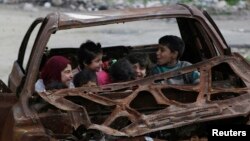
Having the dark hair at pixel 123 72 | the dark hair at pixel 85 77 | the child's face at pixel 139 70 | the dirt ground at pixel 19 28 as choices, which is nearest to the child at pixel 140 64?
the child's face at pixel 139 70

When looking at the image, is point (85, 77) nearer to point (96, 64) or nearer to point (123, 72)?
point (123, 72)

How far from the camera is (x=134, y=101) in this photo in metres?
4.72

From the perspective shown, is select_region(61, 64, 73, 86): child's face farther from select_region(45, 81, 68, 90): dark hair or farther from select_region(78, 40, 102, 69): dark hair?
select_region(78, 40, 102, 69): dark hair

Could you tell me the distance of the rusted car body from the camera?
4.12 m

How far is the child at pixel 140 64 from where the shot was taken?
5.50m

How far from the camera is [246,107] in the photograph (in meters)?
4.36

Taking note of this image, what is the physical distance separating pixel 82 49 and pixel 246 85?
1.69 m

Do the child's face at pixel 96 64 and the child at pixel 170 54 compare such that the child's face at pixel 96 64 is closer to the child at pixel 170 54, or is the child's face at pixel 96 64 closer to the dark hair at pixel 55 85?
the child at pixel 170 54

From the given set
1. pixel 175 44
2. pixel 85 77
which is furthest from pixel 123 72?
pixel 175 44

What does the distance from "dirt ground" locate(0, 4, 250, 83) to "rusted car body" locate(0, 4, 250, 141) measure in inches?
246

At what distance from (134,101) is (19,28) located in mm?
11086

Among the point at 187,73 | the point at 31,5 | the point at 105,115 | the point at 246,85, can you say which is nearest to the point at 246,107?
the point at 246,85

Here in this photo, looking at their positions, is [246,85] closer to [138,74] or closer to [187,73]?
[187,73]

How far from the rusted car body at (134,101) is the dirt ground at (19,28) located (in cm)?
624
